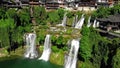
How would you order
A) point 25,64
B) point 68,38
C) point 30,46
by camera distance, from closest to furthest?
point 25,64 < point 68,38 < point 30,46

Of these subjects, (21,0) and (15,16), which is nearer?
(15,16)

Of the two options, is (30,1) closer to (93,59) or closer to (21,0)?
(21,0)

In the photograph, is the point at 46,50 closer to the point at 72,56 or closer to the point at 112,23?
the point at 72,56

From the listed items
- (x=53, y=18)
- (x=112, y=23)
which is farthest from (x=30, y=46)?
(x=53, y=18)

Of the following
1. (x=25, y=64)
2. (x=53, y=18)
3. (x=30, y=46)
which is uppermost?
(x=53, y=18)

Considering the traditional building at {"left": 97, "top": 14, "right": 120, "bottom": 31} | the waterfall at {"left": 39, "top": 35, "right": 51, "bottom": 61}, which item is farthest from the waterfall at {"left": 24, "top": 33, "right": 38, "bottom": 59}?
the traditional building at {"left": 97, "top": 14, "right": 120, "bottom": 31}

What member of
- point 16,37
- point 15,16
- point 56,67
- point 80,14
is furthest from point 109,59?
point 80,14

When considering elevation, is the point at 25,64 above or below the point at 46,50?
below
